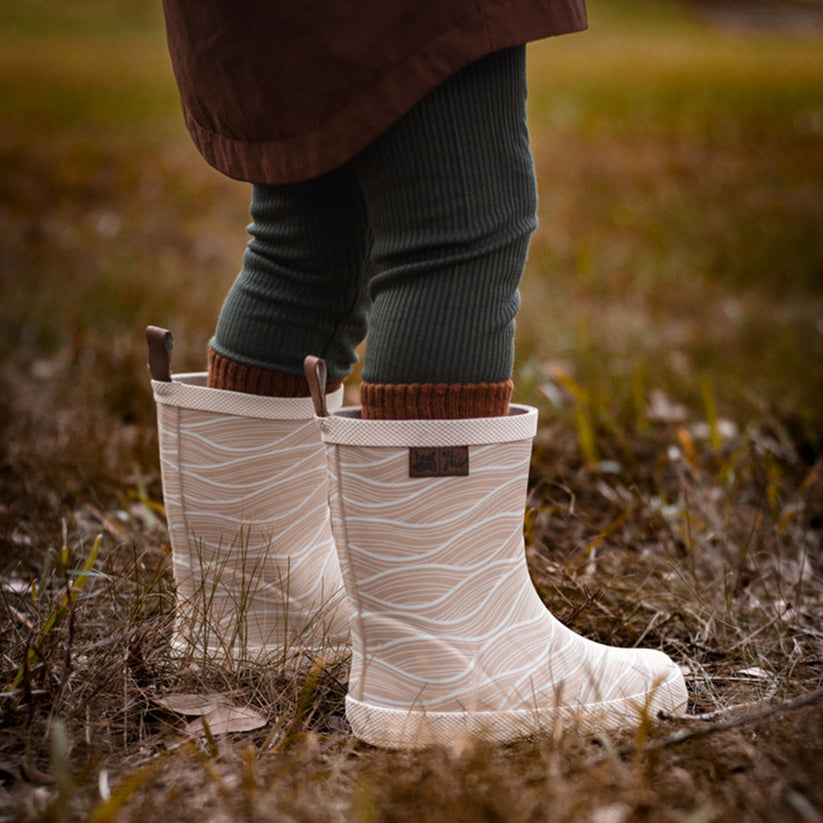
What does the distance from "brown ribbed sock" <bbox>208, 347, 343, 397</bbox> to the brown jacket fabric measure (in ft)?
0.93

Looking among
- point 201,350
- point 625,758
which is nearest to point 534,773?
point 625,758

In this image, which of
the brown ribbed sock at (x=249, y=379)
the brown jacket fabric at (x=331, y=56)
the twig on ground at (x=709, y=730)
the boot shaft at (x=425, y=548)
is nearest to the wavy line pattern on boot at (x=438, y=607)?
the boot shaft at (x=425, y=548)

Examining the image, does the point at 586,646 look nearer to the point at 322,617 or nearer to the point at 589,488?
the point at 322,617

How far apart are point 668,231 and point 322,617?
4.05 m

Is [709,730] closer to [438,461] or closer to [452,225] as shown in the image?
[438,461]

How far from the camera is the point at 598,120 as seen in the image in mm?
7094

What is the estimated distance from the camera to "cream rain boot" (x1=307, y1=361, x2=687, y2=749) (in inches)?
38.9

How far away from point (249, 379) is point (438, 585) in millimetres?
385

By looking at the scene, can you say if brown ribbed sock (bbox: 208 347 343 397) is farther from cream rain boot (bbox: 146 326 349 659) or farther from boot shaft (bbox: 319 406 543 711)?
boot shaft (bbox: 319 406 543 711)

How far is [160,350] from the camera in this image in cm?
119

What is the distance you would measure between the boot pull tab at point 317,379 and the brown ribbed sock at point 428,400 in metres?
0.04

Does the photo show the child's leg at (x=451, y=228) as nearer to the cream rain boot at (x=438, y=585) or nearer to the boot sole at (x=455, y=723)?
the cream rain boot at (x=438, y=585)

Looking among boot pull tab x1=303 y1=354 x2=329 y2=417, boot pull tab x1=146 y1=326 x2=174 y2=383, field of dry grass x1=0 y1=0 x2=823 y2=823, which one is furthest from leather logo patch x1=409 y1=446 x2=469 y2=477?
boot pull tab x1=146 y1=326 x2=174 y2=383

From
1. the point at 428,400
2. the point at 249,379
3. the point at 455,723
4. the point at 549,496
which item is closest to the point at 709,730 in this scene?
the point at 455,723
